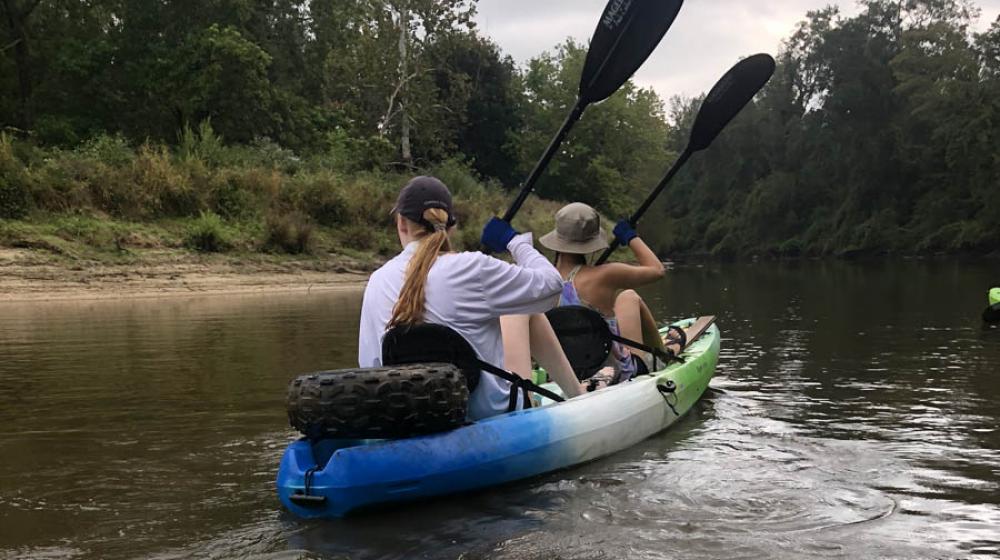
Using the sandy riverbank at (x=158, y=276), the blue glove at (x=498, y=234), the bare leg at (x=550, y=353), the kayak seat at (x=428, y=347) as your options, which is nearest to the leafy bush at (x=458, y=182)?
the sandy riverbank at (x=158, y=276)

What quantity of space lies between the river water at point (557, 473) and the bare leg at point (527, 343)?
1.82 ft

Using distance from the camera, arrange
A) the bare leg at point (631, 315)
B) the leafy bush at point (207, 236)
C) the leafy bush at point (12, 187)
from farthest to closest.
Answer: the leafy bush at point (207, 236), the leafy bush at point (12, 187), the bare leg at point (631, 315)

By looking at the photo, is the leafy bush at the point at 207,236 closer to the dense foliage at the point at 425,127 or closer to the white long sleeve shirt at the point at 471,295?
the dense foliage at the point at 425,127

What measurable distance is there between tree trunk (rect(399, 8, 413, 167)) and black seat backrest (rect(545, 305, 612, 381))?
88.5ft

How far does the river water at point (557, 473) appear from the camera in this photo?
11.2 ft

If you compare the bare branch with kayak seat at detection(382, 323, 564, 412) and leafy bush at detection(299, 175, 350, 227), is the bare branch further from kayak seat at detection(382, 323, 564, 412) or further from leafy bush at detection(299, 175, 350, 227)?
kayak seat at detection(382, 323, 564, 412)

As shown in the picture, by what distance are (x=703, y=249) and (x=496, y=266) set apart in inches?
2213

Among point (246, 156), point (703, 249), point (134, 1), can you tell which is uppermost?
point (134, 1)

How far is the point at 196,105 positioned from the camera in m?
24.8

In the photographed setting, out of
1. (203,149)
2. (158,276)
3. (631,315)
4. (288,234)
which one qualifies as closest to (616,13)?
(631,315)

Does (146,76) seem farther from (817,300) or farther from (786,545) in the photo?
(786,545)

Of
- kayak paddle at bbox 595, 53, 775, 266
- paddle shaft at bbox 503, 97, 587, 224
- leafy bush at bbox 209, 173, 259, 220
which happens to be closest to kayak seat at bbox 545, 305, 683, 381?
paddle shaft at bbox 503, 97, 587, 224

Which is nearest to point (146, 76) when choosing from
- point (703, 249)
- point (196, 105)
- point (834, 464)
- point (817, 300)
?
point (196, 105)

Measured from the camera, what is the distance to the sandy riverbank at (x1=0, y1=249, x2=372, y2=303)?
14070 millimetres
